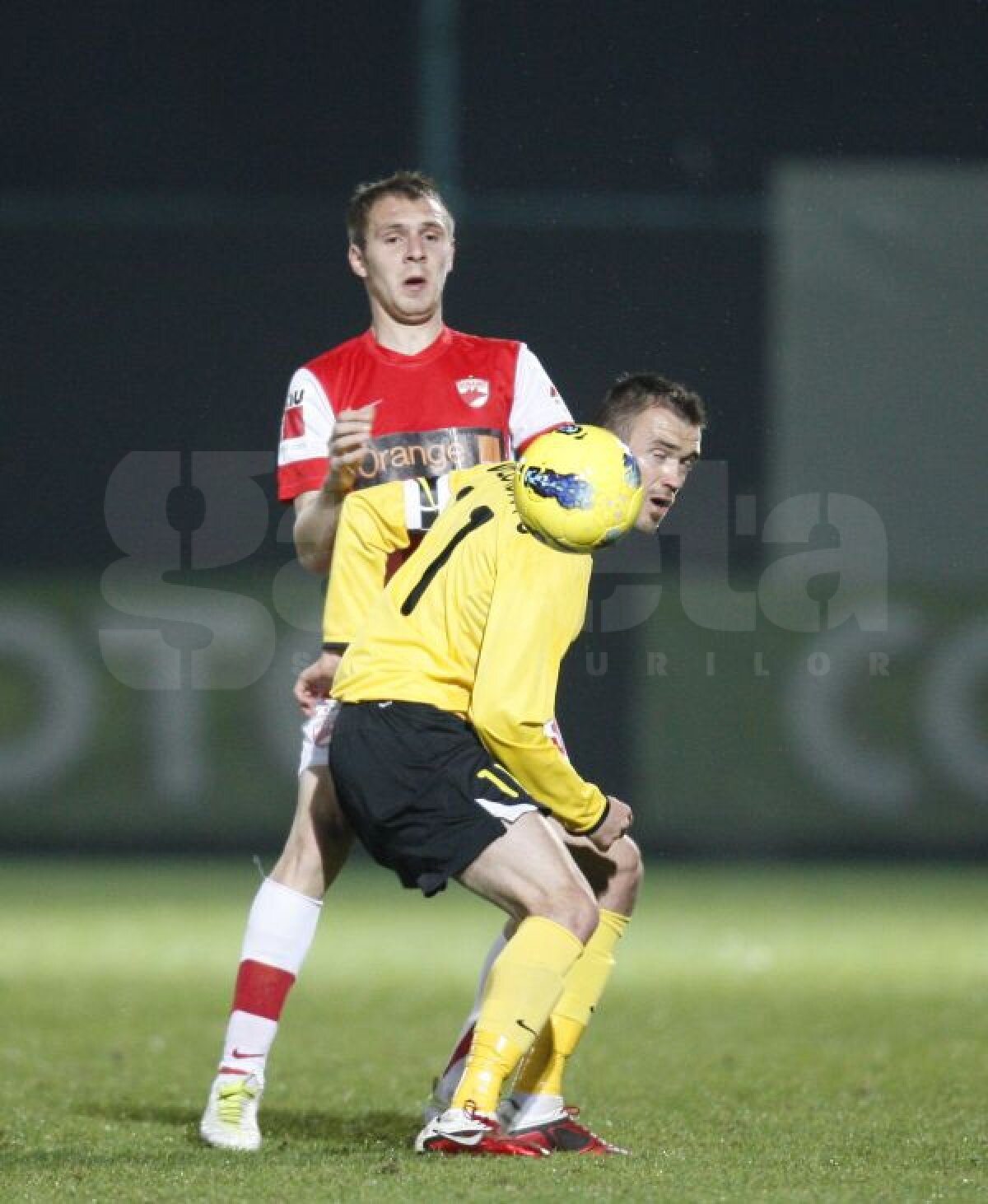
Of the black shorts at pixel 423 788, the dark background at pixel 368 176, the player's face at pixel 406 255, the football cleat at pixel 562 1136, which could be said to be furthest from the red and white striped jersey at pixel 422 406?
the dark background at pixel 368 176

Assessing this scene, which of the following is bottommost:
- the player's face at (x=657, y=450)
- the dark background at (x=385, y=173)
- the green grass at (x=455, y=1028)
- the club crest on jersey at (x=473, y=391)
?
the green grass at (x=455, y=1028)

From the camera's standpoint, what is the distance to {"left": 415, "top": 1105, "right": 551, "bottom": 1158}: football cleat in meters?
4.21

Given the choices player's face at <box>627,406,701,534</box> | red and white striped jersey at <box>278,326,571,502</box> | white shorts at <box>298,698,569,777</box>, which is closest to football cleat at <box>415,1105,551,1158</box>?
white shorts at <box>298,698,569,777</box>

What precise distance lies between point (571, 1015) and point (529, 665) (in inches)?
37.0

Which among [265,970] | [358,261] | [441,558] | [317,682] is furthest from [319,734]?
[358,261]

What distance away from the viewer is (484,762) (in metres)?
4.42

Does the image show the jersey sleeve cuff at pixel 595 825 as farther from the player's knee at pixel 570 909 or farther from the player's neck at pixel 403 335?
the player's neck at pixel 403 335

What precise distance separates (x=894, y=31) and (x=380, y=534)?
707 centimetres

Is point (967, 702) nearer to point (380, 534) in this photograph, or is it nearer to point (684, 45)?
point (684, 45)

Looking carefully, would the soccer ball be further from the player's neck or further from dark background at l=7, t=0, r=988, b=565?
dark background at l=7, t=0, r=988, b=565

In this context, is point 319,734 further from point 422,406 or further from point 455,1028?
point 455,1028

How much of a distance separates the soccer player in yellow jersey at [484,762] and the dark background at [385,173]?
18.8 feet

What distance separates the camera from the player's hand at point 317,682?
4.91 meters

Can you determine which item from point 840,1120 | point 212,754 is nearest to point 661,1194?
point 840,1120
